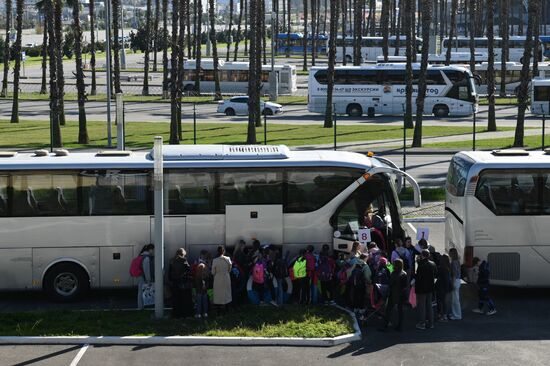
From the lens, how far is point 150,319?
57.8 ft

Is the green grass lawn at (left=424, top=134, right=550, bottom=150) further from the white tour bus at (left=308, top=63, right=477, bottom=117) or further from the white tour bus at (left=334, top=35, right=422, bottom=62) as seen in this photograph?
the white tour bus at (left=334, top=35, right=422, bottom=62)

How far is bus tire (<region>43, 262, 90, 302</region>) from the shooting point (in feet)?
64.2

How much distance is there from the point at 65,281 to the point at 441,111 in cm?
4507

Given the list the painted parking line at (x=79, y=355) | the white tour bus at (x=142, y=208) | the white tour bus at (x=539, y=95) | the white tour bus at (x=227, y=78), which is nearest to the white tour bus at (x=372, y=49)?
the white tour bus at (x=227, y=78)

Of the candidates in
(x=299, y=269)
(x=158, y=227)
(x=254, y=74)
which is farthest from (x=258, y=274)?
(x=254, y=74)

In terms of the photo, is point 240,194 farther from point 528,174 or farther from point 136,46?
point 136,46

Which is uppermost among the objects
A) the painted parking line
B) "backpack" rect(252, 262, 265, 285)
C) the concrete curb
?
"backpack" rect(252, 262, 265, 285)

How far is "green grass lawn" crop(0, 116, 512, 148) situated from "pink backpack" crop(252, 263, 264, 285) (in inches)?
1027

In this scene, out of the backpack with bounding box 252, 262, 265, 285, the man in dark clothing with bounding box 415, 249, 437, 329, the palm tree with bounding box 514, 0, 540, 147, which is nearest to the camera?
the man in dark clothing with bounding box 415, 249, 437, 329

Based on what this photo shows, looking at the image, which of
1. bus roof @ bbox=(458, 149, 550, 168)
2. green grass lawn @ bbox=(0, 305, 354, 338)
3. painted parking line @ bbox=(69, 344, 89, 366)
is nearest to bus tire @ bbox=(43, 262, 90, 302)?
green grass lawn @ bbox=(0, 305, 354, 338)

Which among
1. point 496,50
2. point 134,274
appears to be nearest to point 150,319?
point 134,274

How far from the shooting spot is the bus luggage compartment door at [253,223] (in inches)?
776

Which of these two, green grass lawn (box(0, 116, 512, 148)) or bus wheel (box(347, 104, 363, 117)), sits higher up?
bus wheel (box(347, 104, 363, 117))

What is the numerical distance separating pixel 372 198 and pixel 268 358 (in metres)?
5.90
